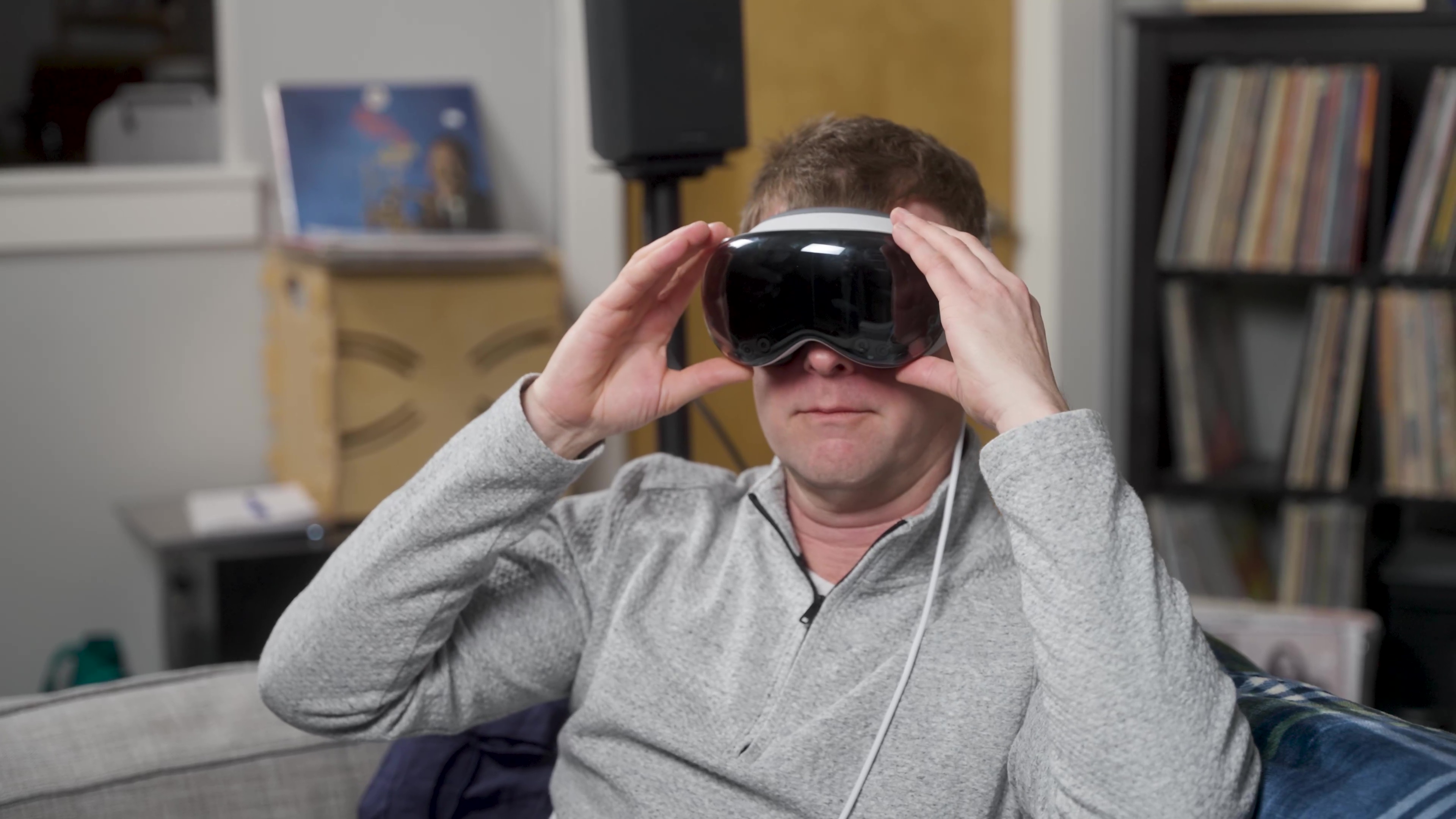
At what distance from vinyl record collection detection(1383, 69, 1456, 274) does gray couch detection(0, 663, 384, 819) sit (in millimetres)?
2195

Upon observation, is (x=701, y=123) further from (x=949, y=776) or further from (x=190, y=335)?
(x=190, y=335)

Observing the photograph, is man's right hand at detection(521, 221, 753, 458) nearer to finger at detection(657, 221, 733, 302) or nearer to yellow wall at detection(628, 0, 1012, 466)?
finger at detection(657, 221, 733, 302)

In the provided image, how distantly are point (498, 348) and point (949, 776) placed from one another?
1536mm

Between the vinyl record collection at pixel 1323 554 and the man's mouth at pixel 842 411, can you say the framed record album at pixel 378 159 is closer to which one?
the man's mouth at pixel 842 411

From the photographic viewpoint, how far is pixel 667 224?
1775 mm

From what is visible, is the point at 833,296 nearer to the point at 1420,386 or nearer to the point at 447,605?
the point at 447,605

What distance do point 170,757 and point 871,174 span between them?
2.91 feet

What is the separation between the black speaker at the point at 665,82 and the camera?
5.40ft

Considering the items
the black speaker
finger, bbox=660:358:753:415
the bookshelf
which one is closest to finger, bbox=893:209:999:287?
finger, bbox=660:358:753:415

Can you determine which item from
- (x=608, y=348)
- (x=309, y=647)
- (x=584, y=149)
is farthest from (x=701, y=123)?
(x=584, y=149)

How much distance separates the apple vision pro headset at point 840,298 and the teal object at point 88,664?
1616mm

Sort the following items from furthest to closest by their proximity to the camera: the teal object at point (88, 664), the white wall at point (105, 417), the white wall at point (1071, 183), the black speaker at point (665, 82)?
the white wall at point (1071, 183) → the white wall at point (105, 417) → the teal object at point (88, 664) → the black speaker at point (665, 82)

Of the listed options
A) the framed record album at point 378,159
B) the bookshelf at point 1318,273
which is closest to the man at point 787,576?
the framed record album at point 378,159

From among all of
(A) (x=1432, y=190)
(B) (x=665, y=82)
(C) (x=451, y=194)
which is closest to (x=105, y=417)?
(C) (x=451, y=194)
